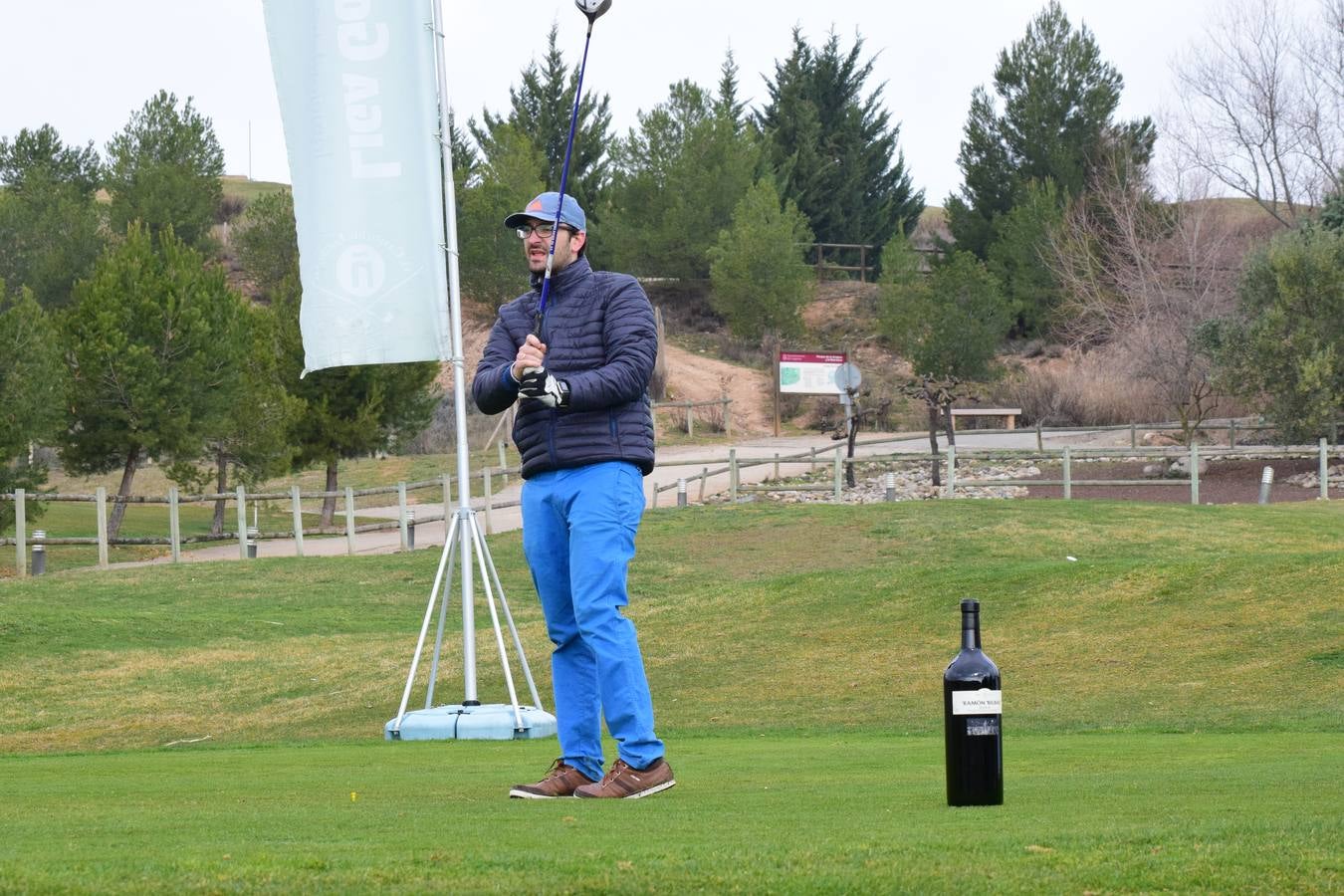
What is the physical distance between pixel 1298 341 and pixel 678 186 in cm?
3666

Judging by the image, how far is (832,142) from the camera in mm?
80750

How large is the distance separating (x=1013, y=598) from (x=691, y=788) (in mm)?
12877

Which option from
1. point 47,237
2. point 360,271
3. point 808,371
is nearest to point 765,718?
point 360,271

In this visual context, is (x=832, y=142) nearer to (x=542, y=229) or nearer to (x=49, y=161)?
(x=49, y=161)

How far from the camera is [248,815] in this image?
5.29 m

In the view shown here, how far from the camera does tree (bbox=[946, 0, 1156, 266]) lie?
240 ft

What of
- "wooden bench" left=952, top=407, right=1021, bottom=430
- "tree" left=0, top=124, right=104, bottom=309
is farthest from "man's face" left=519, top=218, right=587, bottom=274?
"tree" left=0, top=124, right=104, bottom=309

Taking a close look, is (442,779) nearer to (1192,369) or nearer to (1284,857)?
(1284,857)

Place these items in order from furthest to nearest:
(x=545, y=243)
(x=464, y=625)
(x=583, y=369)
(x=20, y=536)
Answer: (x=20, y=536)
(x=464, y=625)
(x=545, y=243)
(x=583, y=369)

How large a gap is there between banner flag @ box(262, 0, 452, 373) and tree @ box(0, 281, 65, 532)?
25.1 m

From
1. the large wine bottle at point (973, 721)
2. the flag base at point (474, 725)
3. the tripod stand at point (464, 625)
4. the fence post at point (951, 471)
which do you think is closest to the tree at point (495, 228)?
the fence post at point (951, 471)

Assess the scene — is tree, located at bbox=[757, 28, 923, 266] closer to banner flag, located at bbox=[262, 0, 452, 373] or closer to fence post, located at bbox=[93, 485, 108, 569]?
fence post, located at bbox=[93, 485, 108, 569]

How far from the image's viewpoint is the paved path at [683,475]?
35312mm

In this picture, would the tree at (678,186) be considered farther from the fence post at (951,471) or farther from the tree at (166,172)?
the fence post at (951,471)
